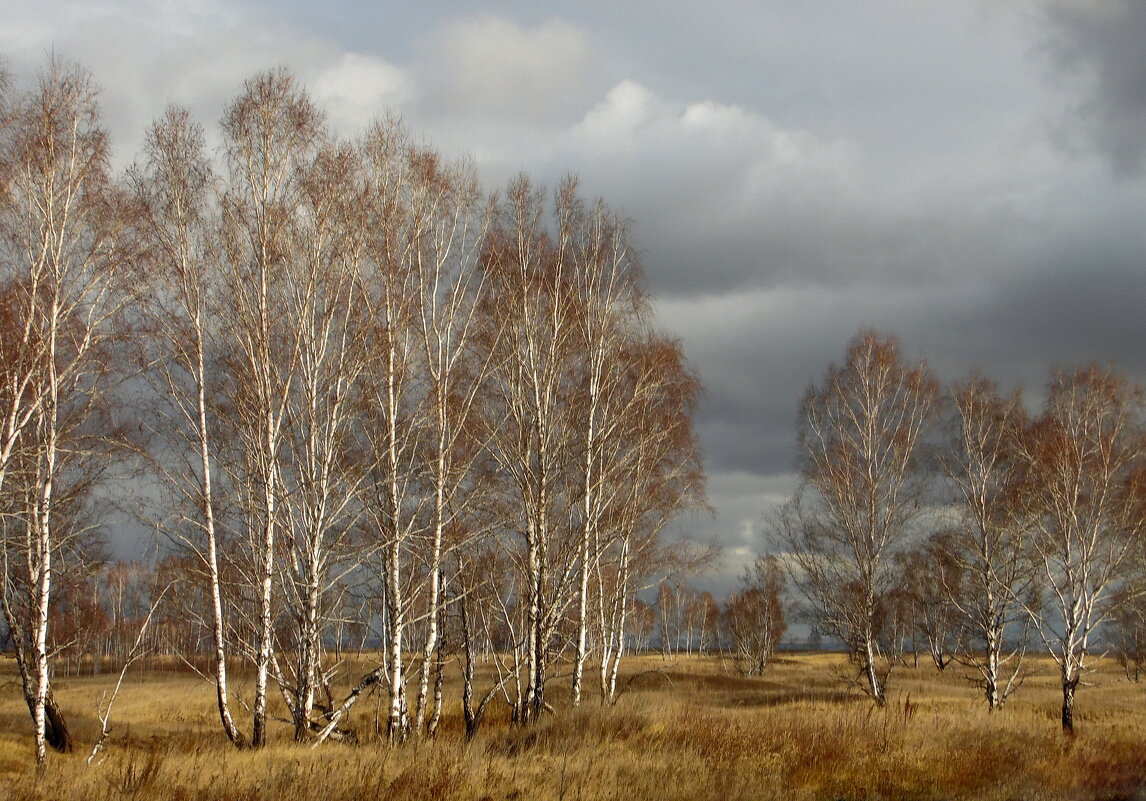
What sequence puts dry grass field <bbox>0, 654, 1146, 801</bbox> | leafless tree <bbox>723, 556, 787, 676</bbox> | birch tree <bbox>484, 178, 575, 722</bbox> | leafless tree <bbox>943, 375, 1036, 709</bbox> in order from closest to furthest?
dry grass field <bbox>0, 654, 1146, 801</bbox> < birch tree <bbox>484, 178, 575, 722</bbox> < leafless tree <bbox>943, 375, 1036, 709</bbox> < leafless tree <bbox>723, 556, 787, 676</bbox>

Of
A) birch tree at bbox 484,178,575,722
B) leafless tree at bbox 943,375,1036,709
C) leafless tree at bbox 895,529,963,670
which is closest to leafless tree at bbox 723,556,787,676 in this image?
leafless tree at bbox 895,529,963,670

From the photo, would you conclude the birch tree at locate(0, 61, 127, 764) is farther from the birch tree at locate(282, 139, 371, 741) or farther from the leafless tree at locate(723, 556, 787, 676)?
the leafless tree at locate(723, 556, 787, 676)

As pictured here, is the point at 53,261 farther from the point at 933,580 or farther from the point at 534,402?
the point at 933,580

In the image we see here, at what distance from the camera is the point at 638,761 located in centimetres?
1194

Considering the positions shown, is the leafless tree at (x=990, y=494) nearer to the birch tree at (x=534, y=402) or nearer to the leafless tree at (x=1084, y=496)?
the leafless tree at (x=1084, y=496)

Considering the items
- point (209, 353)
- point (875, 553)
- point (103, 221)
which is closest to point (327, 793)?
point (209, 353)

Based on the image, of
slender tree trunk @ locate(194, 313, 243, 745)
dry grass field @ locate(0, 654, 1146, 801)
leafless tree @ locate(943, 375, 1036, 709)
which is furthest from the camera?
leafless tree @ locate(943, 375, 1036, 709)

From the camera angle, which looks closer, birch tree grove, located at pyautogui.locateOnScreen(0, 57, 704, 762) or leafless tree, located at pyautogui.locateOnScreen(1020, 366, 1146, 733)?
birch tree grove, located at pyautogui.locateOnScreen(0, 57, 704, 762)

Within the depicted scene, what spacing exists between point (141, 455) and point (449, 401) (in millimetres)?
5132

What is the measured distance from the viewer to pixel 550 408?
15953mm

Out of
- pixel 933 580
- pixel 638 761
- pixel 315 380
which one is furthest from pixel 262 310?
pixel 933 580

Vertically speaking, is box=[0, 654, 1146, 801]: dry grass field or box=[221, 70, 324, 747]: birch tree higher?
box=[221, 70, 324, 747]: birch tree

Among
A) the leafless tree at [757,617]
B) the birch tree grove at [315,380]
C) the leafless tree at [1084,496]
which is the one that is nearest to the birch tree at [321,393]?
the birch tree grove at [315,380]

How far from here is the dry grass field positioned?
962 cm
